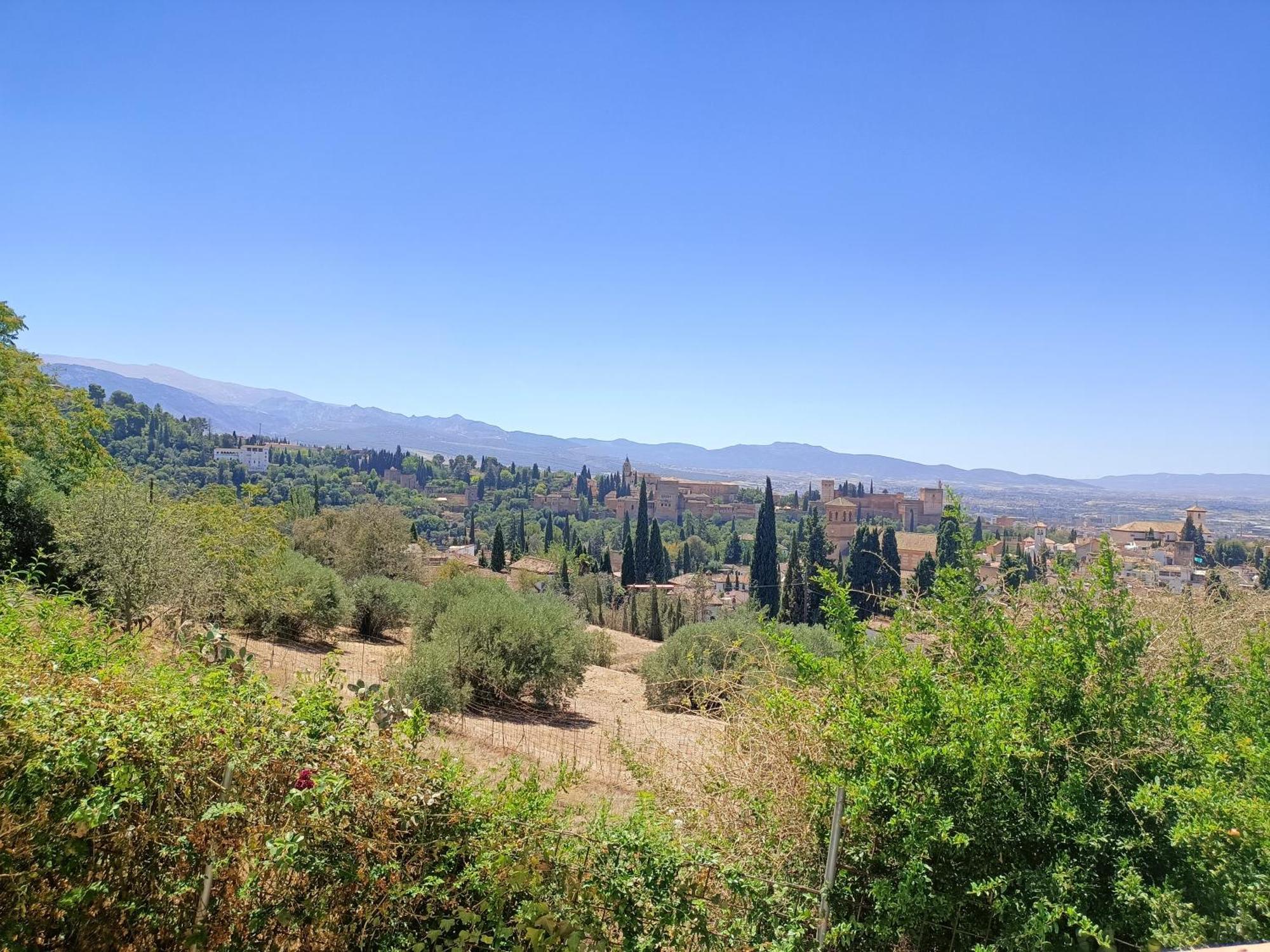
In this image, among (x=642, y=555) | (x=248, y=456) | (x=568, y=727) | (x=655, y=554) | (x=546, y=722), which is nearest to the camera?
(x=568, y=727)

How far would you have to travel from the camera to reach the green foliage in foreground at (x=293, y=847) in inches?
93.2

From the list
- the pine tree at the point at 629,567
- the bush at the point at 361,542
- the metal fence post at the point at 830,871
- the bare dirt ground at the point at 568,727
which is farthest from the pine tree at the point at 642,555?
the metal fence post at the point at 830,871

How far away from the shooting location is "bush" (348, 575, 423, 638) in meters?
18.0

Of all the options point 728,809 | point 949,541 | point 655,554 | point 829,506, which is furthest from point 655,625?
point 829,506

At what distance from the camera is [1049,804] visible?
114 inches

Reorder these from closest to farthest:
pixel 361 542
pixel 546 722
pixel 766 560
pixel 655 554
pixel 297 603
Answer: pixel 546 722 < pixel 297 603 < pixel 361 542 < pixel 766 560 < pixel 655 554

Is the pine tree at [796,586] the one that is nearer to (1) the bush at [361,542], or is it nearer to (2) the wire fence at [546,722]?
(1) the bush at [361,542]

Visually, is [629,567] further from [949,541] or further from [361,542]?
[949,541]

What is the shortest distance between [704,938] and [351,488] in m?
121

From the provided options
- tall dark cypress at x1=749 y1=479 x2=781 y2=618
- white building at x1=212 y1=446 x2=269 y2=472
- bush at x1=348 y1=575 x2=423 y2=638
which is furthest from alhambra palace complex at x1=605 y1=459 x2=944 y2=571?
white building at x1=212 y1=446 x2=269 y2=472

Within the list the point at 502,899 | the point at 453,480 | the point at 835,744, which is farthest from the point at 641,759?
the point at 453,480

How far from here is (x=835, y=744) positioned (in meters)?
3.27

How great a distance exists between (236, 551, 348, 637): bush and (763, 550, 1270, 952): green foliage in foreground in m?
13.8

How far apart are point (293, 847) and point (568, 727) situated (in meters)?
10.2
